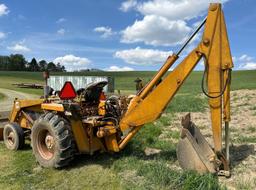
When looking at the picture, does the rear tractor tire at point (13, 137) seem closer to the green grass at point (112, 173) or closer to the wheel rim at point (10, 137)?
the wheel rim at point (10, 137)

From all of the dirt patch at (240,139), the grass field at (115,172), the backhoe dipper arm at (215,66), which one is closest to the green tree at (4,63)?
the dirt patch at (240,139)

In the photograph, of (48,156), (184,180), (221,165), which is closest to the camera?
(184,180)

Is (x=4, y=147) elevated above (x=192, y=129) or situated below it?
below

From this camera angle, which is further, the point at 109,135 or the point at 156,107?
the point at 109,135

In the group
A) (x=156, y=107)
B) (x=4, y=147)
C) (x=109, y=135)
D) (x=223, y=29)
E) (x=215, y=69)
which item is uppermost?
(x=223, y=29)

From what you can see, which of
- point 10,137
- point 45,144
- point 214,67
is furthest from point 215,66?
point 10,137

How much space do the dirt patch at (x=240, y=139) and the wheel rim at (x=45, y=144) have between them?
2.90 metres

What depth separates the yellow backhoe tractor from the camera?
206 inches

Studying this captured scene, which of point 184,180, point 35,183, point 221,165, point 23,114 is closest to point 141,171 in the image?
point 184,180

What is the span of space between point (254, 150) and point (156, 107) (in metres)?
2.18

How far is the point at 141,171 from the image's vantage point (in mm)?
5625

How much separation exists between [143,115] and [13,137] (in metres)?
3.92

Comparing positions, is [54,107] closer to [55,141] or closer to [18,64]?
[55,141]

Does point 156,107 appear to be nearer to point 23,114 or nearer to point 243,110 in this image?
point 23,114
